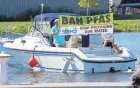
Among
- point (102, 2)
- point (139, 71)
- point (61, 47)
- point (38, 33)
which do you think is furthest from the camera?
point (102, 2)

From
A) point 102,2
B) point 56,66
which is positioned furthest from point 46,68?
point 102,2

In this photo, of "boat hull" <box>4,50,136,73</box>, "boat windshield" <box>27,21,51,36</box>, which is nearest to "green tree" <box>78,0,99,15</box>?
"boat windshield" <box>27,21,51,36</box>

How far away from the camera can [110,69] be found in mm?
21828

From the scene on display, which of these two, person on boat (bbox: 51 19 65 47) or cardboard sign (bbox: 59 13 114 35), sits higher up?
cardboard sign (bbox: 59 13 114 35)

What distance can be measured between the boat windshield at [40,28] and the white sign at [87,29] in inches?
48.6

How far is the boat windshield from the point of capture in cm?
2425

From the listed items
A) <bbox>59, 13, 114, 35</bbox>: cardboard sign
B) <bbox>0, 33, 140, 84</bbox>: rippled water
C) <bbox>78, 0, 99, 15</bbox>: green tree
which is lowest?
<bbox>78, 0, 99, 15</bbox>: green tree

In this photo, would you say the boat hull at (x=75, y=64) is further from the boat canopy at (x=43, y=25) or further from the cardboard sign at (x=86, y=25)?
the boat canopy at (x=43, y=25)

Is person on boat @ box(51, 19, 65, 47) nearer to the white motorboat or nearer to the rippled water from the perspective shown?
the white motorboat

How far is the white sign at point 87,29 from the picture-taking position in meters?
23.1

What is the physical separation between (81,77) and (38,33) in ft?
13.0

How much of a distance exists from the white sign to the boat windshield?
1234mm

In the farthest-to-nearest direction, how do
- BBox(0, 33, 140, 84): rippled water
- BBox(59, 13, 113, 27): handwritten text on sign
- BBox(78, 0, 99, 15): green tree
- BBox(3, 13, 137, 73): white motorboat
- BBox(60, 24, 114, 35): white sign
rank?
BBox(78, 0, 99, 15): green tree, BBox(59, 13, 113, 27): handwritten text on sign, BBox(60, 24, 114, 35): white sign, BBox(3, 13, 137, 73): white motorboat, BBox(0, 33, 140, 84): rippled water

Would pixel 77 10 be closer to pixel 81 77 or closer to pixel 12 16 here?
pixel 12 16
